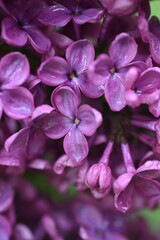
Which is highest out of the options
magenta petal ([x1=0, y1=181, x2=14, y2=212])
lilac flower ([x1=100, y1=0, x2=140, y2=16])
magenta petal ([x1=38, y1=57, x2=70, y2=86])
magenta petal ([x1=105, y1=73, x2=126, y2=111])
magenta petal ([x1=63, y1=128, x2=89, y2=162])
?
lilac flower ([x1=100, y1=0, x2=140, y2=16])

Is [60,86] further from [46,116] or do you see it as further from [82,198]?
[82,198]

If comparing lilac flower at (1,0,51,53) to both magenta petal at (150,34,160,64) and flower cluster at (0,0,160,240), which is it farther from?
magenta petal at (150,34,160,64)

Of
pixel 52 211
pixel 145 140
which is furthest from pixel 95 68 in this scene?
pixel 52 211

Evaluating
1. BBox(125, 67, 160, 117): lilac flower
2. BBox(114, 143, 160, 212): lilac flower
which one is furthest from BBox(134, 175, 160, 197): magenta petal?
BBox(125, 67, 160, 117): lilac flower

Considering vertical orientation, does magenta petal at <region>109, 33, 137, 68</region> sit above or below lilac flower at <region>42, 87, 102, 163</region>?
above

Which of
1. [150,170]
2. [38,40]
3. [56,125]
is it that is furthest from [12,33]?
[150,170]

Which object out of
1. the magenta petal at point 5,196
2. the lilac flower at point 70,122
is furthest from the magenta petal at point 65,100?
the magenta petal at point 5,196

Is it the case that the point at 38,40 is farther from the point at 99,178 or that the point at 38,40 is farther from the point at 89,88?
the point at 99,178
